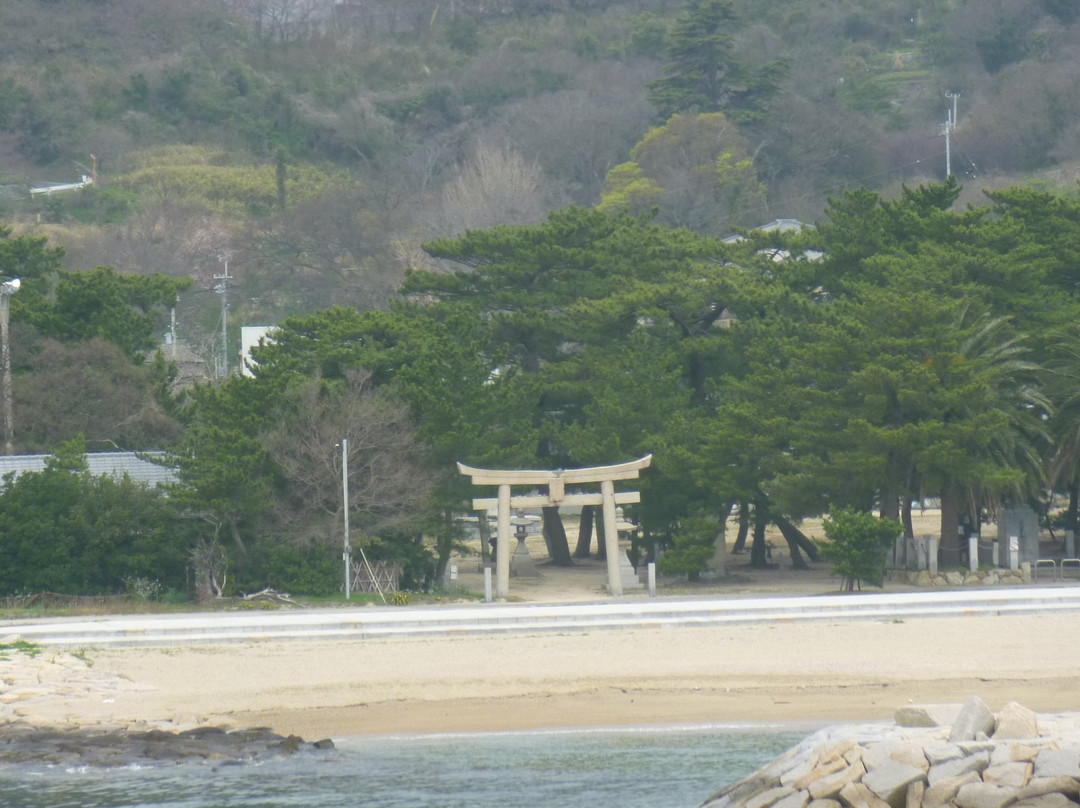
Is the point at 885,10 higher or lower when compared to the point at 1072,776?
higher

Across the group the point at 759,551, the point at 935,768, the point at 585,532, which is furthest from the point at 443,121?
the point at 935,768

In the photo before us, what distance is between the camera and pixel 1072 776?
41.2 feet

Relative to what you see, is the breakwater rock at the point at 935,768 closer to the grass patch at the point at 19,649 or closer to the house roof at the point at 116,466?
the grass patch at the point at 19,649

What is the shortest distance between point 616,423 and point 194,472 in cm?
920

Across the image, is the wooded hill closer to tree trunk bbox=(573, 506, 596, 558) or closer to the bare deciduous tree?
tree trunk bbox=(573, 506, 596, 558)

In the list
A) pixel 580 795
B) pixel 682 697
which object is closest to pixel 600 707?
pixel 682 697

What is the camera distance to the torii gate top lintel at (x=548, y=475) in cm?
2928

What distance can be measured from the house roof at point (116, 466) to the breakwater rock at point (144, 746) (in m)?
13.1

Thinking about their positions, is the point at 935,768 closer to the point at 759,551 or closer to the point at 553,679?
the point at 553,679

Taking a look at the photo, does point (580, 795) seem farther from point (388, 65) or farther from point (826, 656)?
point (388, 65)

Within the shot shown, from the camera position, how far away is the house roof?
3159 cm

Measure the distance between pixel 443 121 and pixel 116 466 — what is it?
66641mm

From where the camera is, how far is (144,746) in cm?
1756

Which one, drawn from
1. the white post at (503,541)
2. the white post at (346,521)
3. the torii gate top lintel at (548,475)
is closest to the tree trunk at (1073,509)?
the torii gate top lintel at (548,475)
